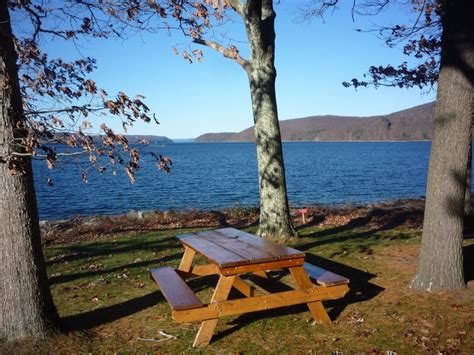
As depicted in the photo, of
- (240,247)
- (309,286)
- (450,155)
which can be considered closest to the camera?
(309,286)

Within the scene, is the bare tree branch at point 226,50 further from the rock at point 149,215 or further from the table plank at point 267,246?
the rock at point 149,215

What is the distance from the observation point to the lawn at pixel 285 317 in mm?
4838

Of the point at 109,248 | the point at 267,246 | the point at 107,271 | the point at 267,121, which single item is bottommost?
the point at 109,248

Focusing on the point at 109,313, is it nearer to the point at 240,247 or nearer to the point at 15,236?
the point at 15,236

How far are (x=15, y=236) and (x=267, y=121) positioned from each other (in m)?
6.65

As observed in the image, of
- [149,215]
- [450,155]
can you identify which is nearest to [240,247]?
[450,155]

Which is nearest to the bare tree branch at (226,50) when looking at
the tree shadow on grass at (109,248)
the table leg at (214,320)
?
the tree shadow on grass at (109,248)

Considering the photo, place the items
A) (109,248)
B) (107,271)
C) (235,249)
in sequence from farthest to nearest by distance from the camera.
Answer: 1. (109,248)
2. (107,271)
3. (235,249)

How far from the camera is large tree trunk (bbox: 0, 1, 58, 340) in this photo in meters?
4.71

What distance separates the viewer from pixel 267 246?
5539 millimetres

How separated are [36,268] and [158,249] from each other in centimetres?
544

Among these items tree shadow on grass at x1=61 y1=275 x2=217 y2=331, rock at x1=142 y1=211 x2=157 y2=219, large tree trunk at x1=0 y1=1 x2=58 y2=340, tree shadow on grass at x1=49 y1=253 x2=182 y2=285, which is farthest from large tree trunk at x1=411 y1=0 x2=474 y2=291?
rock at x1=142 y1=211 x2=157 y2=219

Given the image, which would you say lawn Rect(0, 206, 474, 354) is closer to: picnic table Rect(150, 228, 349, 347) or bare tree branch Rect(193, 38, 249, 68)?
picnic table Rect(150, 228, 349, 347)

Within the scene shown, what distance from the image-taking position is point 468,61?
5.96m
